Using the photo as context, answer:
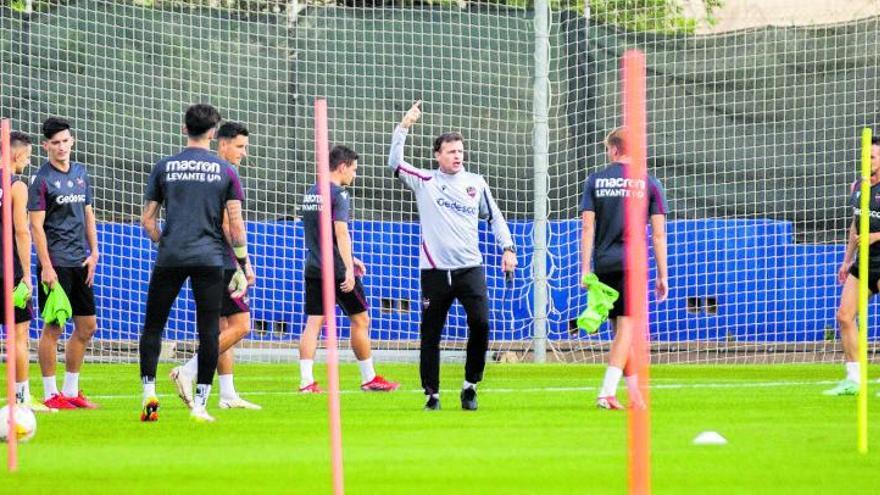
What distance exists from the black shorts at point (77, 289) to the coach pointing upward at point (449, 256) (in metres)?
2.45

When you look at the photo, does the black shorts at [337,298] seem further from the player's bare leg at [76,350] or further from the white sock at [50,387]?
the white sock at [50,387]

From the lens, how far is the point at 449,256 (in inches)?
473

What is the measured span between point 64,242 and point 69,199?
306 millimetres

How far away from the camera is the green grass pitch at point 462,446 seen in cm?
738

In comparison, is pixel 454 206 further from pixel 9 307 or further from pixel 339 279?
pixel 9 307

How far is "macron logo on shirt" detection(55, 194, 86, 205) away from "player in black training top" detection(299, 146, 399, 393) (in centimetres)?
229

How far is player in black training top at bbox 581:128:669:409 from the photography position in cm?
1173

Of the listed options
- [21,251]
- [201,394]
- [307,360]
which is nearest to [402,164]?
[201,394]

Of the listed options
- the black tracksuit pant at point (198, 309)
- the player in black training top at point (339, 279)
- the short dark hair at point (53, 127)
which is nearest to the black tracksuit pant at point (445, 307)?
the black tracksuit pant at point (198, 309)

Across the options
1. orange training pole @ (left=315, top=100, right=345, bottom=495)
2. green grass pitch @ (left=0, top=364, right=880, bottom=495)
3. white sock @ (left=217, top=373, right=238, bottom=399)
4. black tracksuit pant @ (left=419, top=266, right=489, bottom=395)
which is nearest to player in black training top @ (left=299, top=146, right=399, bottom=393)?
green grass pitch @ (left=0, top=364, right=880, bottom=495)

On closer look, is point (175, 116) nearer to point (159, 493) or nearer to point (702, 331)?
point (702, 331)

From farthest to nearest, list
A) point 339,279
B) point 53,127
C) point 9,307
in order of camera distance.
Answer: point 339,279
point 53,127
point 9,307

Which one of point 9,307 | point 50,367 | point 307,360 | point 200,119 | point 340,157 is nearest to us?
point 9,307

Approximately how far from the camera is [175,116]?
20453mm
